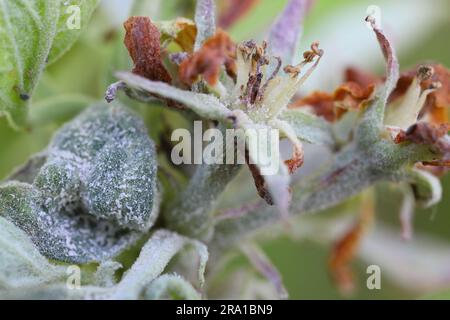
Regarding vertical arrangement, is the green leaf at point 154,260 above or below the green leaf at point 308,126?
below

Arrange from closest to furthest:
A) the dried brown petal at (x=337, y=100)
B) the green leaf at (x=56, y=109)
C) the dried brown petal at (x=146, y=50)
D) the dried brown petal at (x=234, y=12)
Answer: the dried brown petal at (x=146, y=50)
the dried brown petal at (x=337, y=100)
the green leaf at (x=56, y=109)
the dried brown petal at (x=234, y=12)

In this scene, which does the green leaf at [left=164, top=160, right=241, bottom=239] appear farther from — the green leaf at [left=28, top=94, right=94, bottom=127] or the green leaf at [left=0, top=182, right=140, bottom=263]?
the green leaf at [left=28, top=94, right=94, bottom=127]

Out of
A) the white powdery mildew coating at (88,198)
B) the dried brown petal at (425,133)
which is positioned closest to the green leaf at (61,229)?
the white powdery mildew coating at (88,198)

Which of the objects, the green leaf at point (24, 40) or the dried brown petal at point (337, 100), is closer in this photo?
the green leaf at point (24, 40)

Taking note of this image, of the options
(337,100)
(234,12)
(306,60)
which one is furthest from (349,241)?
(306,60)

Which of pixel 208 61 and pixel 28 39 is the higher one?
pixel 28 39

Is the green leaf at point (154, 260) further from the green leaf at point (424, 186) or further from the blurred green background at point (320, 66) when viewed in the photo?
the green leaf at point (424, 186)

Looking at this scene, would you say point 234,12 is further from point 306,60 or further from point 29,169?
point 29,169

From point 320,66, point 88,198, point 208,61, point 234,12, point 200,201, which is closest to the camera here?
point 208,61
